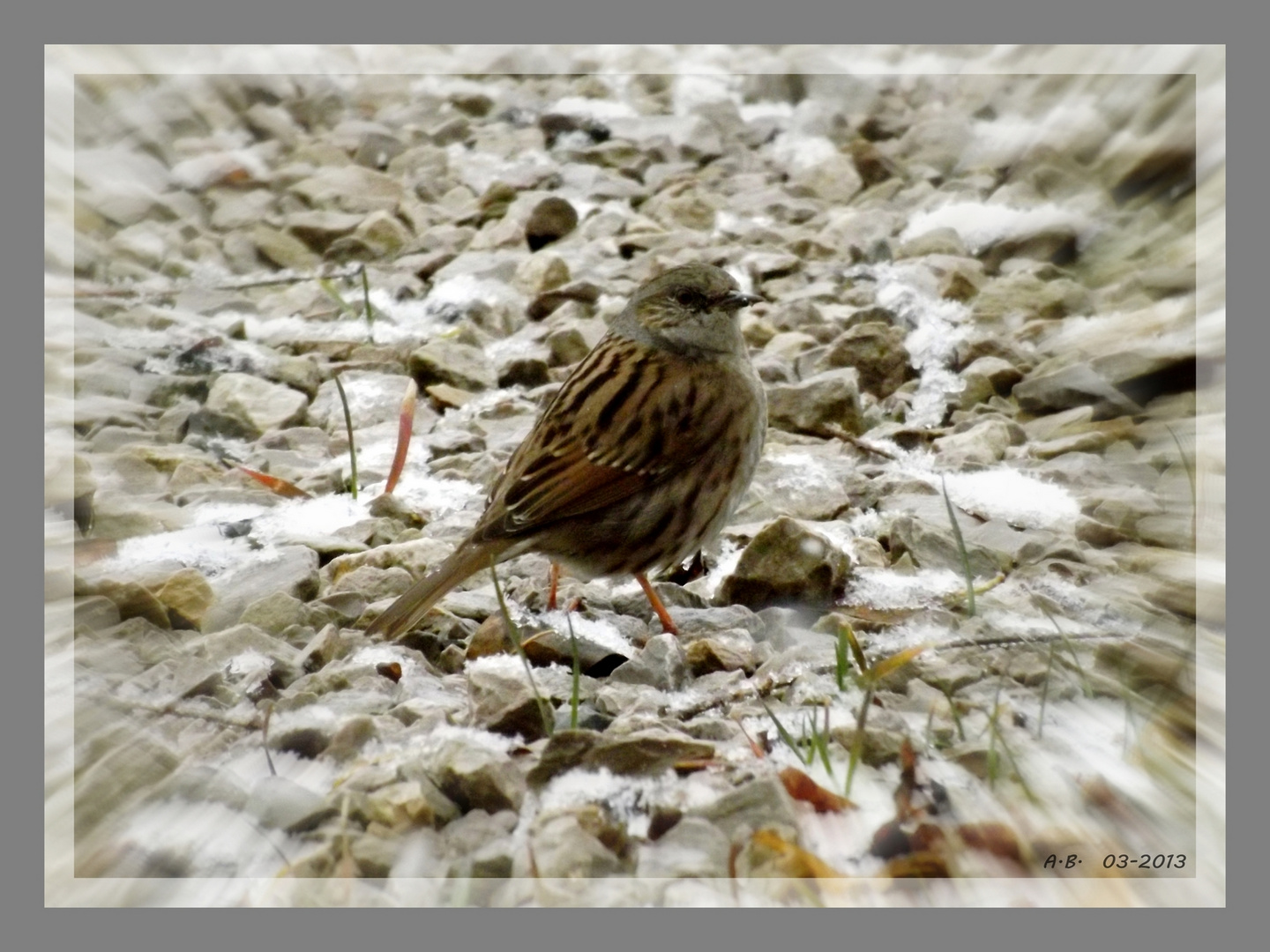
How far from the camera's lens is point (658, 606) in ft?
14.8

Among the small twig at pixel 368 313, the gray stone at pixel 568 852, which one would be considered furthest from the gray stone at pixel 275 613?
the small twig at pixel 368 313

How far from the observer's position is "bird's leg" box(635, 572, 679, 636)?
14.7 feet

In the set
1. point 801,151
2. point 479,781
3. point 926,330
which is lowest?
point 479,781

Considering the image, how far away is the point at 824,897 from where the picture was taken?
115 inches

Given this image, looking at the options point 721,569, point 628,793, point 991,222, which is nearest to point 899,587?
point 721,569

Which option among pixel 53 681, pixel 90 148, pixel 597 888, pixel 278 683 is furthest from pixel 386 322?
pixel 597 888

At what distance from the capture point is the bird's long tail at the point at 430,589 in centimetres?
416

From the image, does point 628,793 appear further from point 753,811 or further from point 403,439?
point 403,439

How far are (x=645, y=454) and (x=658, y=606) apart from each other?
24.1 inches

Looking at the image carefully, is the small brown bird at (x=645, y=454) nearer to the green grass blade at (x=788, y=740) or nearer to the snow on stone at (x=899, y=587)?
the snow on stone at (x=899, y=587)

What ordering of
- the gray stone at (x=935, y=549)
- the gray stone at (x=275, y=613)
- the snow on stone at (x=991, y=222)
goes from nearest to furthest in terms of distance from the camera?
the gray stone at (x=275, y=613) → the gray stone at (x=935, y=549) → the snow on stone at (x=991, y=222)

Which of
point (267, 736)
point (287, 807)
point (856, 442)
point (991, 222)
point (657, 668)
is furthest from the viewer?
point (991, 222)

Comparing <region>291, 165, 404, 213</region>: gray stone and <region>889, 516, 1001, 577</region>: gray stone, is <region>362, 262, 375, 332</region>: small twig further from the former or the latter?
<region>889, 516, 1001, 577</region>: gray stone

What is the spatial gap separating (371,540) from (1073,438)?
251 centimetres
